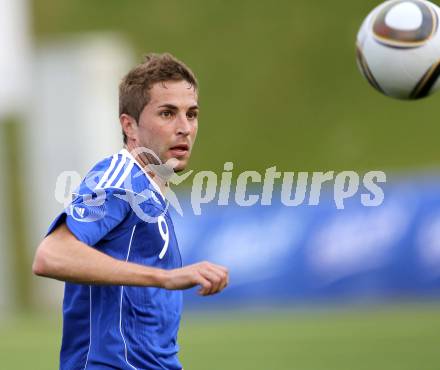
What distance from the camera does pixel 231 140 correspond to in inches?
1053

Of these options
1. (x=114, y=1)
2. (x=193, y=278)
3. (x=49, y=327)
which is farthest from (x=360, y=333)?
(x=114, y=1)

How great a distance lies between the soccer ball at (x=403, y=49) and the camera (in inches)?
249

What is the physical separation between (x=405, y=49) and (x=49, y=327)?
10467mm

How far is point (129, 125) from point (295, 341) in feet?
24.2

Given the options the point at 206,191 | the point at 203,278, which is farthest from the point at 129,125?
the point at 206,191

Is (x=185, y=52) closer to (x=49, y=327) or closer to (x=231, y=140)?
(x=231, y=140)

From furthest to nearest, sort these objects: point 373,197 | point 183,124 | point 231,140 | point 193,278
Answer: point 231,140 < point 373,197 < point 183,124 < point 193,278

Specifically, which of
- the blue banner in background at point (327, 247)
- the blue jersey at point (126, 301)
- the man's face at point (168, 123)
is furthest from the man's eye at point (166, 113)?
the blue banner in background at point (327, 247)

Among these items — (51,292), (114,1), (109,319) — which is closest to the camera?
(109,319)

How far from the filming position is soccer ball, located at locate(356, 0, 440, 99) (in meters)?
6.34

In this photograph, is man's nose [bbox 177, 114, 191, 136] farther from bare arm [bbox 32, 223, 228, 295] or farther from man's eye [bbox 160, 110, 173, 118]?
bare arm [bbox 32, 223, 228, 295]

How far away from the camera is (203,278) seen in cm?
400

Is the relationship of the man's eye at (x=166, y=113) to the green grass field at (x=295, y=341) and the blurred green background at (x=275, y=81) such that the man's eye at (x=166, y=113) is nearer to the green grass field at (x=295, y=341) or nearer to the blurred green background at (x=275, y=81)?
the green grass field at (x=295, y=341)

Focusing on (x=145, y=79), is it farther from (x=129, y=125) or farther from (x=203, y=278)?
(x=203, y=278)
